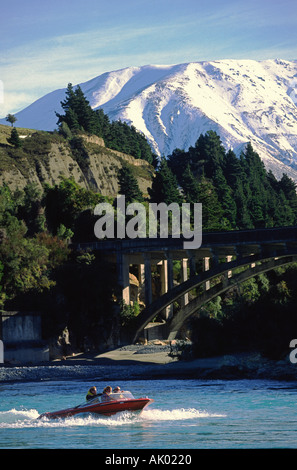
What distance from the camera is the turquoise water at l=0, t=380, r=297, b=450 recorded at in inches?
1337

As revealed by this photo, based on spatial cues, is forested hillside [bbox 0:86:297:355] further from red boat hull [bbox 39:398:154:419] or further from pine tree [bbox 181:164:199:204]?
red boat hull [bbox 39:398:154:419]

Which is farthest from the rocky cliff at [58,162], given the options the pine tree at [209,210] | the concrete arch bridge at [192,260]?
the concrete arch bridge at [192,260]

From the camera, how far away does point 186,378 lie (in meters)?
56.7

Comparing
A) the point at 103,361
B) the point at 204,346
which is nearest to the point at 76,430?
the point at 204,346

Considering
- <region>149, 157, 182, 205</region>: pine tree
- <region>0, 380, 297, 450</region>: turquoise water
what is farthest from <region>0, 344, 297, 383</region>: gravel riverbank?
<region>149, 157, 182, 205</region>: pine tree

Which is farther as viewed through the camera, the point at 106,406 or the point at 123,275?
the point at 123,275

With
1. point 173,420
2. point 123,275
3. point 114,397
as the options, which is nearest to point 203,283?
point 123,275

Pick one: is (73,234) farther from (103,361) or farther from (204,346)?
(204,346)

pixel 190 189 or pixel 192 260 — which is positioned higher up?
pixel 190 189

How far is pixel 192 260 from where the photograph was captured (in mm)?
71062

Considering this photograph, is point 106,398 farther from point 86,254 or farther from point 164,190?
point 164,190

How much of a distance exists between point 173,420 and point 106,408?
3.00 meters

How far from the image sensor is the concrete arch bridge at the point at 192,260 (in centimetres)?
6569

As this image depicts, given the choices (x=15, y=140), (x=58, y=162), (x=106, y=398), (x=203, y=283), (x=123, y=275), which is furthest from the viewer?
(x=58, y=162)
